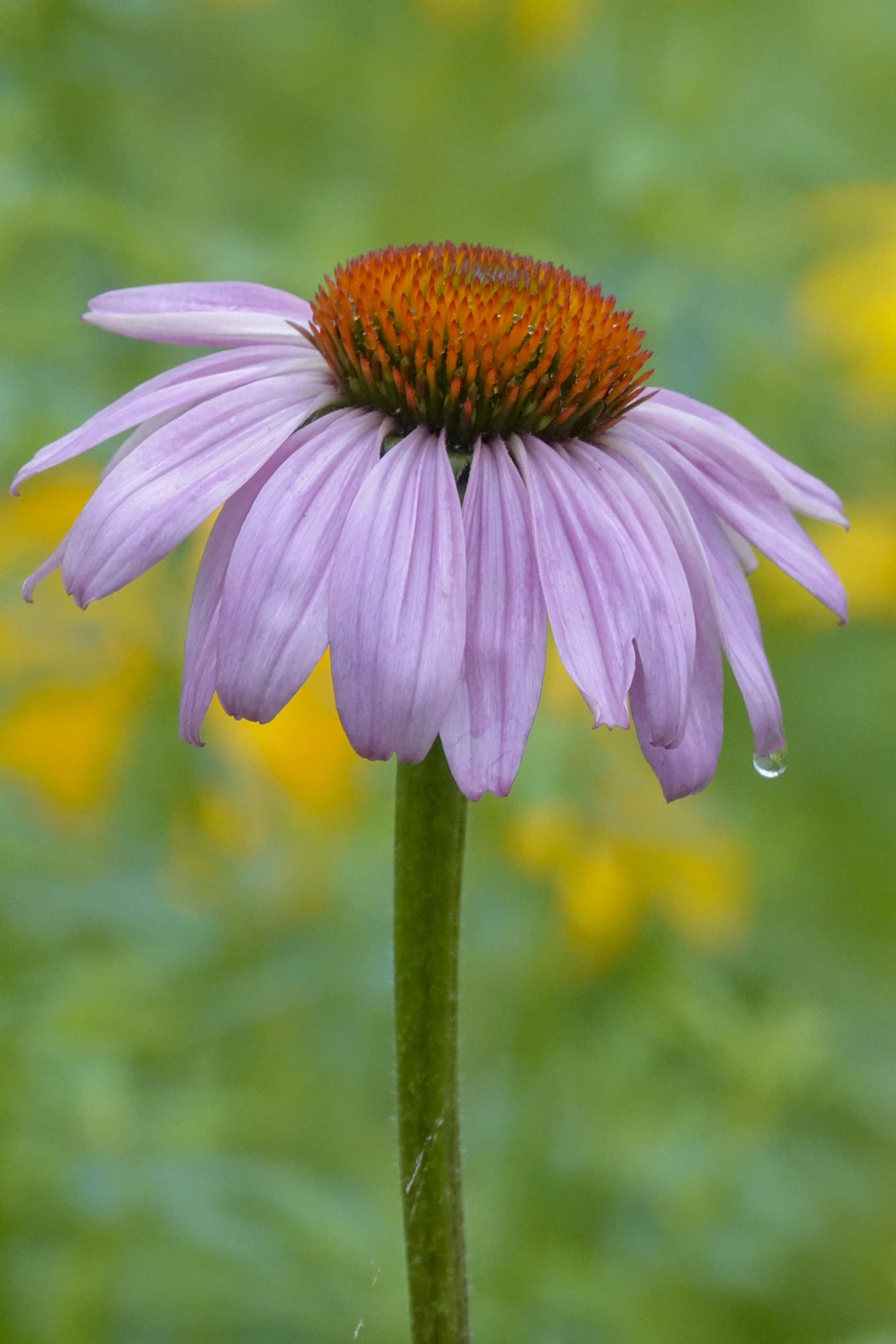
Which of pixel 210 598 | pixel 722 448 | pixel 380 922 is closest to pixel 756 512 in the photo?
pixel 722 448

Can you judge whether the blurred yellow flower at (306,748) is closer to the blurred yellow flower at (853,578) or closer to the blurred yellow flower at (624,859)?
the blurred yellow flower at (624,859)

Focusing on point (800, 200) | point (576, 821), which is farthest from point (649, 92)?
point (576, 821)

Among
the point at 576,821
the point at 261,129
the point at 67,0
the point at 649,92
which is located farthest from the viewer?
the point at 261,129

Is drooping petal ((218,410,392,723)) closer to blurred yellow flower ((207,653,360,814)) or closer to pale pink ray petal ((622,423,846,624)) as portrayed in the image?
pale pink ray petal ((622,423,846,624))

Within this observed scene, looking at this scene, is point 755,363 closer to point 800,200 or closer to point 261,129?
point 800,200

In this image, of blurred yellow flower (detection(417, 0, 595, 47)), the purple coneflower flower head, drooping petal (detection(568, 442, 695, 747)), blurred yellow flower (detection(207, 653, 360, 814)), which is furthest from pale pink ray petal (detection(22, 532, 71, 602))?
blurred yellow flower (detection(417, 0, 595, 47))

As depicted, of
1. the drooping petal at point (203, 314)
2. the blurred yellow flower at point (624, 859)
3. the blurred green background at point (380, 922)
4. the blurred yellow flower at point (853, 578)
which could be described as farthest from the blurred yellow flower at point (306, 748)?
the drooping petal at point (203, 314)
